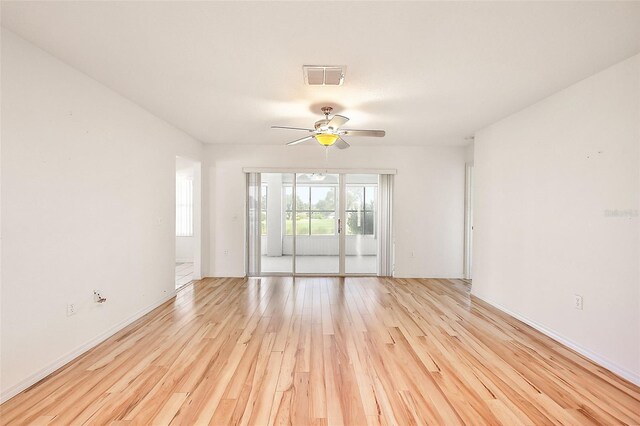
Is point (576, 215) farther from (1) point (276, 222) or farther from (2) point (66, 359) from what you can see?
(1) point (276, 222)

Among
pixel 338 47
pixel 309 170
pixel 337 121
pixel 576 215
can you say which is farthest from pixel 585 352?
pixel 309 170

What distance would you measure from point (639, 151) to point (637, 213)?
0.47 m

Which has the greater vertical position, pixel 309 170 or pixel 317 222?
pixel 309 170

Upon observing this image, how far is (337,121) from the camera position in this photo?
120 inches

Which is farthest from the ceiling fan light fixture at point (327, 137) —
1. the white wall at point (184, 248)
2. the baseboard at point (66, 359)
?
the white wall at point (184, 248)

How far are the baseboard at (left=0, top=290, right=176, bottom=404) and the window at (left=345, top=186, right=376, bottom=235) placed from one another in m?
3.70

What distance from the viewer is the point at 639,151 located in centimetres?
218

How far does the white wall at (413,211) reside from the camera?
5379 mm

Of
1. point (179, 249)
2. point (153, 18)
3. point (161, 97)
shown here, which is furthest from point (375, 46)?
point (179, 249)

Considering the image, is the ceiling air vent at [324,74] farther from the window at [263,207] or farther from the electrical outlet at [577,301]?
the window at [263,207]

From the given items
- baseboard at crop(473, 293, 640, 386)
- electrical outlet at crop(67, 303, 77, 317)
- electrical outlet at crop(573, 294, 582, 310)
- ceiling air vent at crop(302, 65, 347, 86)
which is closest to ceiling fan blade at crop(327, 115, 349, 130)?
ceiling air vent at crop(302, 65, 347, 86)

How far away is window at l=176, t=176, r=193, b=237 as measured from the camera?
7828mm

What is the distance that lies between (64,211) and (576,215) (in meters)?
4.55

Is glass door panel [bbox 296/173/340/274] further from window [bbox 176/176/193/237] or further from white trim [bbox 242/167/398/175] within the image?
window [bbox 176/176/193/237]
